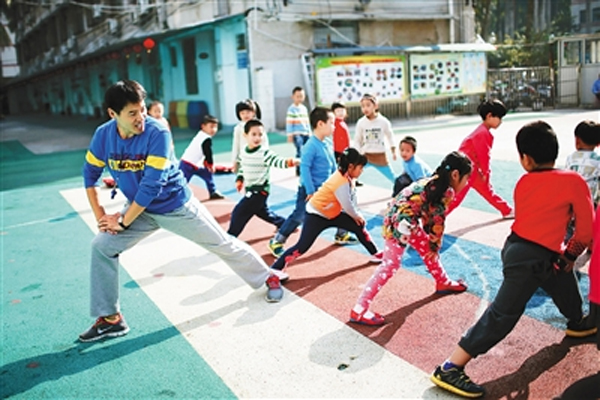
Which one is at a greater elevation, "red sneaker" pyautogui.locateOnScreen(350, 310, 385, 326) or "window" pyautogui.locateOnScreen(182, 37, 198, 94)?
"window" pyautogui.locateOnScreen(182, 37, 198, 94)

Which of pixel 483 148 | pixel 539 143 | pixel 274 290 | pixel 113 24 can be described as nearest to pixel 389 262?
pixel 274 290

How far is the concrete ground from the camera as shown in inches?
134

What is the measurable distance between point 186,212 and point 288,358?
1.28 m

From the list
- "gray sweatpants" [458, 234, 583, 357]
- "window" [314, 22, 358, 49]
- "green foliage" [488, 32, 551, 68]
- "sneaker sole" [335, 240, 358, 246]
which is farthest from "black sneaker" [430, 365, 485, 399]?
"green foliage" [488, 32, 551, 68]

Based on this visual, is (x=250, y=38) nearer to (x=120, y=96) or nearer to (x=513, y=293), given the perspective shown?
(x=120, y=96)

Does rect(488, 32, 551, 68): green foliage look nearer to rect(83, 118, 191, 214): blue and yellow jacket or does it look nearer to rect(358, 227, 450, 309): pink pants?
rect(358, 227, 450, 309): pink pants

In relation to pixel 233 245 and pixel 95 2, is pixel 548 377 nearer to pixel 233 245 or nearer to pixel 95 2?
pixel 233 245

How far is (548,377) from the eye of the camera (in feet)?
10.7

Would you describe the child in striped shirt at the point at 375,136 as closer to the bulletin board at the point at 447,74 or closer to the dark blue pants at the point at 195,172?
the dark blue pants at the point at 195,172

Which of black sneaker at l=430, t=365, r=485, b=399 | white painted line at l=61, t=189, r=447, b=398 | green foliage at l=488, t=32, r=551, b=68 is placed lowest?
white painted line at l=61, t=189, r=447, b=398

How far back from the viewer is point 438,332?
3.91 m

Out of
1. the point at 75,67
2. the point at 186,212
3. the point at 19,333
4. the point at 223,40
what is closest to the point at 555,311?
the point at 186,212

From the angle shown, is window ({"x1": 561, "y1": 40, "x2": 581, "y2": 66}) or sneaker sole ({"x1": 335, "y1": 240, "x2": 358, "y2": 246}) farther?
window ({"x1": 561, "y1": 40, "x2": 581, "y2": 66})

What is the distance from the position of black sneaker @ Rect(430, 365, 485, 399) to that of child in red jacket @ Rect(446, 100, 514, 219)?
303 centimetres
